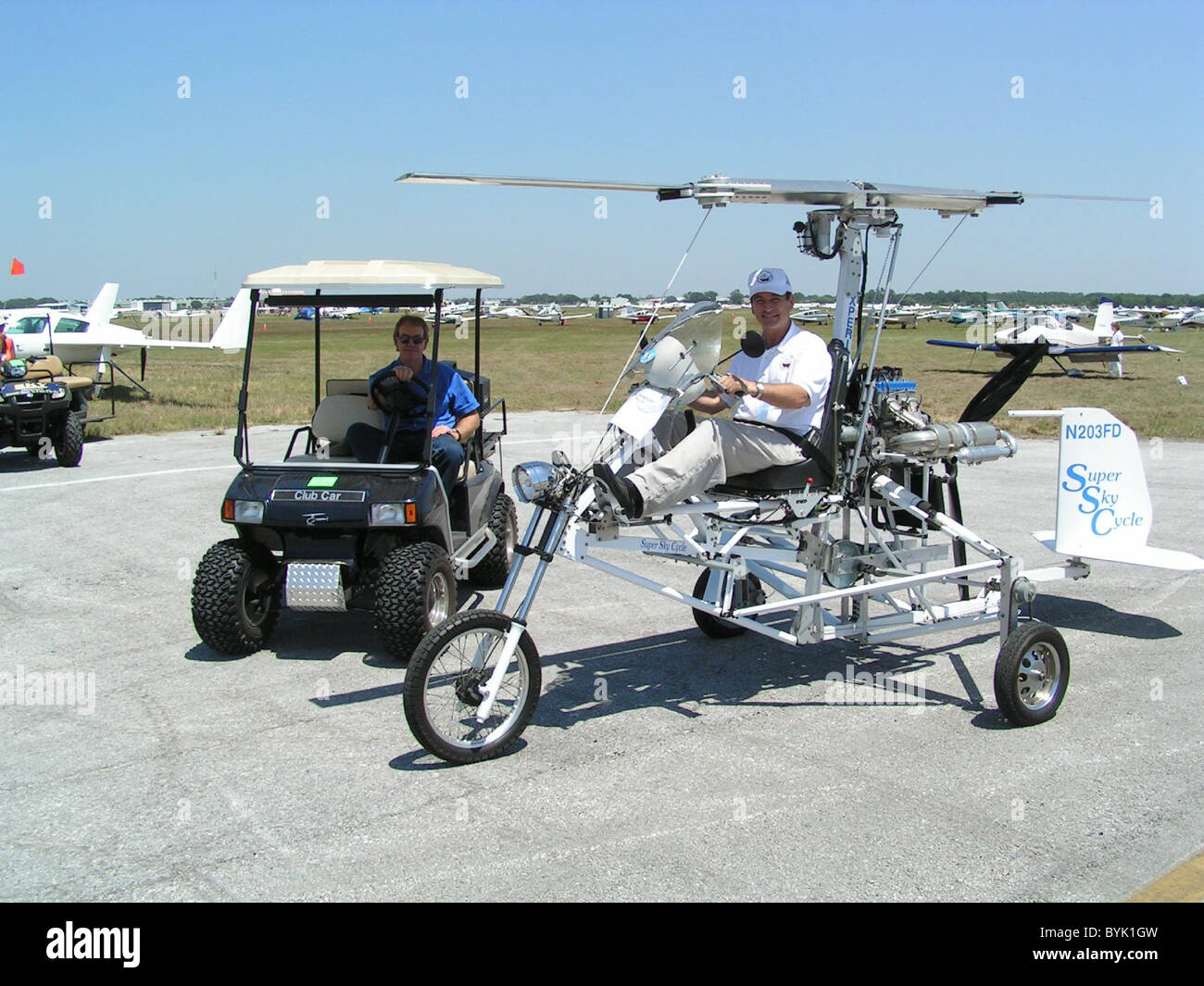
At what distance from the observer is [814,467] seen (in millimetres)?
5734

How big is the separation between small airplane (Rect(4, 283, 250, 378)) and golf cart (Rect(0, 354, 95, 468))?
1126 cm

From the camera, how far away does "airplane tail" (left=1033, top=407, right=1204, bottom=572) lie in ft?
22.4

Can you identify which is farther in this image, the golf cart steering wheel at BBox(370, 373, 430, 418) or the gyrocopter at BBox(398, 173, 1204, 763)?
the golf cart steering wheel at BBox(370, 373, 430, 418)

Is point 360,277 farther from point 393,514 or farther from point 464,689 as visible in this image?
point 464,689

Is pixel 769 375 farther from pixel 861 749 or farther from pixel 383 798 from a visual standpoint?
pixel 383 798

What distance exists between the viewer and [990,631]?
7355mm

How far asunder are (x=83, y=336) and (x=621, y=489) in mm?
25633

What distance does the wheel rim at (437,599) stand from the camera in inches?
254

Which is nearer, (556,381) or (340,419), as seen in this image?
(340,419)

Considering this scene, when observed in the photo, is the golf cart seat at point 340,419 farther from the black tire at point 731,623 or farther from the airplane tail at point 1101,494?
the airplane tail at point 1101,494

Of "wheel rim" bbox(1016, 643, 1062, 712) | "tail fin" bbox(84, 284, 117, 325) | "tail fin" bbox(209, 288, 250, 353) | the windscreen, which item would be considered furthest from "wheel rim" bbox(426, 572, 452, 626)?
"tail fin" bbox(84, 284, 117, 325)

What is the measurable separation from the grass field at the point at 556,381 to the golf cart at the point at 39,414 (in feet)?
9.25

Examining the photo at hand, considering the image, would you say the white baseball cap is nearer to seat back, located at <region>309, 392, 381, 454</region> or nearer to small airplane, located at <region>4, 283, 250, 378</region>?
seat back, located at <region>309, 392, 381, 454</region>

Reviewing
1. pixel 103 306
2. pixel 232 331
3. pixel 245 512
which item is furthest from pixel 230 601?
pixel 103 306
